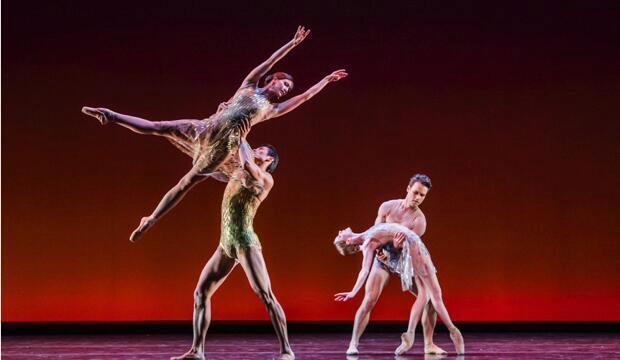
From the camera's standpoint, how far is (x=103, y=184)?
7430 millimetres

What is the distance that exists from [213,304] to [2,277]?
5.57 feet

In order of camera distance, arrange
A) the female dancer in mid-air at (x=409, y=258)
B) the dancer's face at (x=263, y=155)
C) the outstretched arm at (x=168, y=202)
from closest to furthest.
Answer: the outstretched arm at (x=168, y=202) < the dancer's face at (x=263, y=155) < the female dancer in mid-air at (x=409, y=258)

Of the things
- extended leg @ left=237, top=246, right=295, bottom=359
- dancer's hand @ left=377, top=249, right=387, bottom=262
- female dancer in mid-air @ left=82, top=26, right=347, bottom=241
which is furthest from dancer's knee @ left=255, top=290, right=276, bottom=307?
dancer's hand @ left=377, top=249, right=387, bottom=262

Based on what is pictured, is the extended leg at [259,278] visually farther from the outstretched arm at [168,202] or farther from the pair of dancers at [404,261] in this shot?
the pair of dancers at [404,261]

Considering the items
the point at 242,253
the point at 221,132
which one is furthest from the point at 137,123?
the point at 242,253

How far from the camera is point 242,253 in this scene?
488cm

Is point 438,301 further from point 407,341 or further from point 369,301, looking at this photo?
point 369,301

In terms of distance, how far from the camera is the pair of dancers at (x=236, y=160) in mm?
4793

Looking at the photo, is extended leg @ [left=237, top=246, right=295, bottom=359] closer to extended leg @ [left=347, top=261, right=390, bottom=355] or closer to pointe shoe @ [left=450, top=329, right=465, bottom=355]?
extended leg @ [left=347, top=261, right=390, bottom=355]

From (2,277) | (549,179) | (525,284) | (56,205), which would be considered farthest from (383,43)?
(2,277)

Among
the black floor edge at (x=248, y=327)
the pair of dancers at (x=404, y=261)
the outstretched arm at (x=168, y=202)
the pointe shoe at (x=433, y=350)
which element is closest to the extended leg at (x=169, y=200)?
the outstretched arm at (x=168, y=202)

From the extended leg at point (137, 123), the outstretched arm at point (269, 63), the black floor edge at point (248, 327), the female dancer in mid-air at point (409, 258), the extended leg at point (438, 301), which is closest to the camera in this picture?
the extended leg at point (137, 123)

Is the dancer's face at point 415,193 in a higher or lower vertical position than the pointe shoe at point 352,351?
higher

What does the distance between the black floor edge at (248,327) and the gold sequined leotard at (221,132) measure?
2.97 meters
